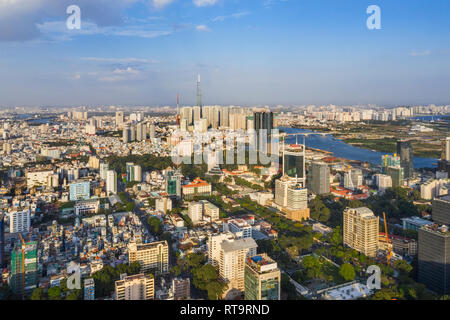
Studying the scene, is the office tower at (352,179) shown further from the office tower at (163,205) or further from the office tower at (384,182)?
the office tower at (163,205)

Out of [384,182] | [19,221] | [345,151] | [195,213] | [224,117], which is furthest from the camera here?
[224,117]

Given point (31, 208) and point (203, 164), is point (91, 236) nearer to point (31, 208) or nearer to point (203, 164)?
point (31, 208)

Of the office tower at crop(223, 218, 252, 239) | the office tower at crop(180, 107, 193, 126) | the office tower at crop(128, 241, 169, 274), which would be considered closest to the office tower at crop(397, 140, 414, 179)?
the office tower at crop(223, 218, 252, 239)

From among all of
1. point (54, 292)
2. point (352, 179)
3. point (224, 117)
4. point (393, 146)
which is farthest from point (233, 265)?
point (224, 117)

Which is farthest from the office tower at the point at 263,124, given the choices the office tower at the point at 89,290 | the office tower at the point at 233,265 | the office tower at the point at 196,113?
the office tower at the point at 89,290

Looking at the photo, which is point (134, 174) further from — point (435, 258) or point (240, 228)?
point (435, 258)

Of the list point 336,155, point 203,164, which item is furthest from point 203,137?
point 336,155

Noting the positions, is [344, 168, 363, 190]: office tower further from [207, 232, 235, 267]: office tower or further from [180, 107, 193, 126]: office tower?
[180, 107, 193, 126]: office tower
